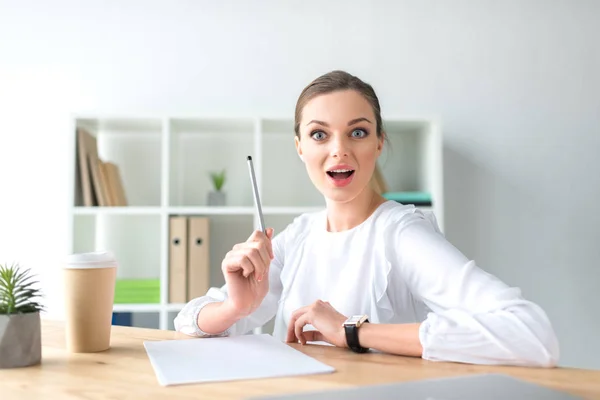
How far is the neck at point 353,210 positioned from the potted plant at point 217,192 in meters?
1.37

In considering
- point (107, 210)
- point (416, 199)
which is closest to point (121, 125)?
point (107, 210)

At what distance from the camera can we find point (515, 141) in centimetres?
300

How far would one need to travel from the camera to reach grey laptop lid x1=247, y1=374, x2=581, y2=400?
65 centimetres

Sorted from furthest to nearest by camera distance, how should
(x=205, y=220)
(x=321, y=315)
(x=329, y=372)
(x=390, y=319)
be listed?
1. (x=205, y=220)
2. (x=390, y=319)
3. (x=321, y=315)
4. (x=329, y=372)

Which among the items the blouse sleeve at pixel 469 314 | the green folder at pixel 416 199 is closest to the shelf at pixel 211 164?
the green folder at pixel 416 199

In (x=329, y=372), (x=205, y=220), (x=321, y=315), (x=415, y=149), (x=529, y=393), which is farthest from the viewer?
(x=415, y=149)

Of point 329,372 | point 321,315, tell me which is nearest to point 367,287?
point 321,315

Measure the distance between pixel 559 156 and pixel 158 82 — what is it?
223cm

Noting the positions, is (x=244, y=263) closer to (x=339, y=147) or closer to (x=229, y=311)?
(x=229, y=311)

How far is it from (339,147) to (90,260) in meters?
0.64

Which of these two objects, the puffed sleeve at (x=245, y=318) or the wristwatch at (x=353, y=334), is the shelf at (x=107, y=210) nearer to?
the puffed sleeve at (x=245, y=318)

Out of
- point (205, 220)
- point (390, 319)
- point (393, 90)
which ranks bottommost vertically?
point (390, 319)

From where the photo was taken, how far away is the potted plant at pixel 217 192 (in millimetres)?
2795

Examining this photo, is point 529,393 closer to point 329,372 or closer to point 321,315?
point 329,372
